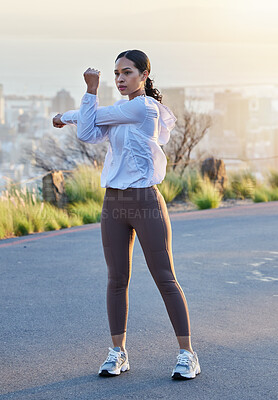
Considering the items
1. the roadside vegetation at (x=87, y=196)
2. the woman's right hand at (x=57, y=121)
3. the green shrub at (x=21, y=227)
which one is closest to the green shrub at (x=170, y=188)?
the roadside vegetation at (x=87, y=196)

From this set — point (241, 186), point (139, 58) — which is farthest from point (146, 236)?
point (241, 186)

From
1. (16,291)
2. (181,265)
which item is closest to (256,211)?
(181,265)

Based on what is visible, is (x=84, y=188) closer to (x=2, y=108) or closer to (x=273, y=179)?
(x=273, y=179)

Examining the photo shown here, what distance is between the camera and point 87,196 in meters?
14.6

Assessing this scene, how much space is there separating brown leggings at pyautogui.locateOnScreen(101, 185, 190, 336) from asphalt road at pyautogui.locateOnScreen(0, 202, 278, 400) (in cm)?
43

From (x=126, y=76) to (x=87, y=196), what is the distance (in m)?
10.4

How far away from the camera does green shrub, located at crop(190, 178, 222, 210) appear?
14203 millimetres

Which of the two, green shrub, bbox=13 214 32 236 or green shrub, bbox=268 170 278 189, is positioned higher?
green shrub, bbox=268 170 278 189

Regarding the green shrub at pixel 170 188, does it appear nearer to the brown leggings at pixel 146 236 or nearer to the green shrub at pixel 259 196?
the green shrub at pixel 259 196

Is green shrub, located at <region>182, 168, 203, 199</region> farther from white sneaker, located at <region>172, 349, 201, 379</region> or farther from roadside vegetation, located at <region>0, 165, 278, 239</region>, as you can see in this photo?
white sneaker, located at <region>172, 349, 201, 379</region>

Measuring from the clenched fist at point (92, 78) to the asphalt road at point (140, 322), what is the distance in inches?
63.8

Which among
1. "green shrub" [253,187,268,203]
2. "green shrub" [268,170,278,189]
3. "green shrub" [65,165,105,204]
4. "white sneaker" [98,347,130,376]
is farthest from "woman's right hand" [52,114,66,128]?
"green shrub" [268,170,278,189]

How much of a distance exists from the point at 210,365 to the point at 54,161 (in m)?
19.5

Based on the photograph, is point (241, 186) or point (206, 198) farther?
point (241, 186)
